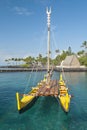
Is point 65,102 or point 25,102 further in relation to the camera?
point 25,102

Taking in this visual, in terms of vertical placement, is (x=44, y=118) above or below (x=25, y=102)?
below

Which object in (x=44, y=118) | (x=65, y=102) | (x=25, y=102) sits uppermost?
(x=65, y=102)

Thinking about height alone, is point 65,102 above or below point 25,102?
above

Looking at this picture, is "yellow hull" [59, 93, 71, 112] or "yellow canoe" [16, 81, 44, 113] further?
"yellow canoe" [16, 81, 44, 113]

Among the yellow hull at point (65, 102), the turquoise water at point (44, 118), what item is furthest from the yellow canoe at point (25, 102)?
the yellow hull at point (65, 102)

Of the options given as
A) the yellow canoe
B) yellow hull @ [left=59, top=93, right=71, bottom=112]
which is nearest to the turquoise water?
the yellow canoe

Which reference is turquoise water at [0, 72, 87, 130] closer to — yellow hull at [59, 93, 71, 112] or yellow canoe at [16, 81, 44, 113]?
yellow canoe at [16, 81, 44, 113]

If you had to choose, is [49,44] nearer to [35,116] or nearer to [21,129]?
[35,116]

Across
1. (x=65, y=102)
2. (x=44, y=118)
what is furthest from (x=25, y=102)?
(x=65, y=102)

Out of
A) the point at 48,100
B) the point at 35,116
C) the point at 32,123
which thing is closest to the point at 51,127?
the point at 32,123

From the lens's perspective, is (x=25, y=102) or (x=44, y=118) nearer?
(x=44, y=118)

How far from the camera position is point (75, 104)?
27.2 metres

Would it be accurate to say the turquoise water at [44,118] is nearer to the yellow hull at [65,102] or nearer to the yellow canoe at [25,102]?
the yellow canoe at [25,102]

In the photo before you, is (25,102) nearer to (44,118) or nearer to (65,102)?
(44,118)
